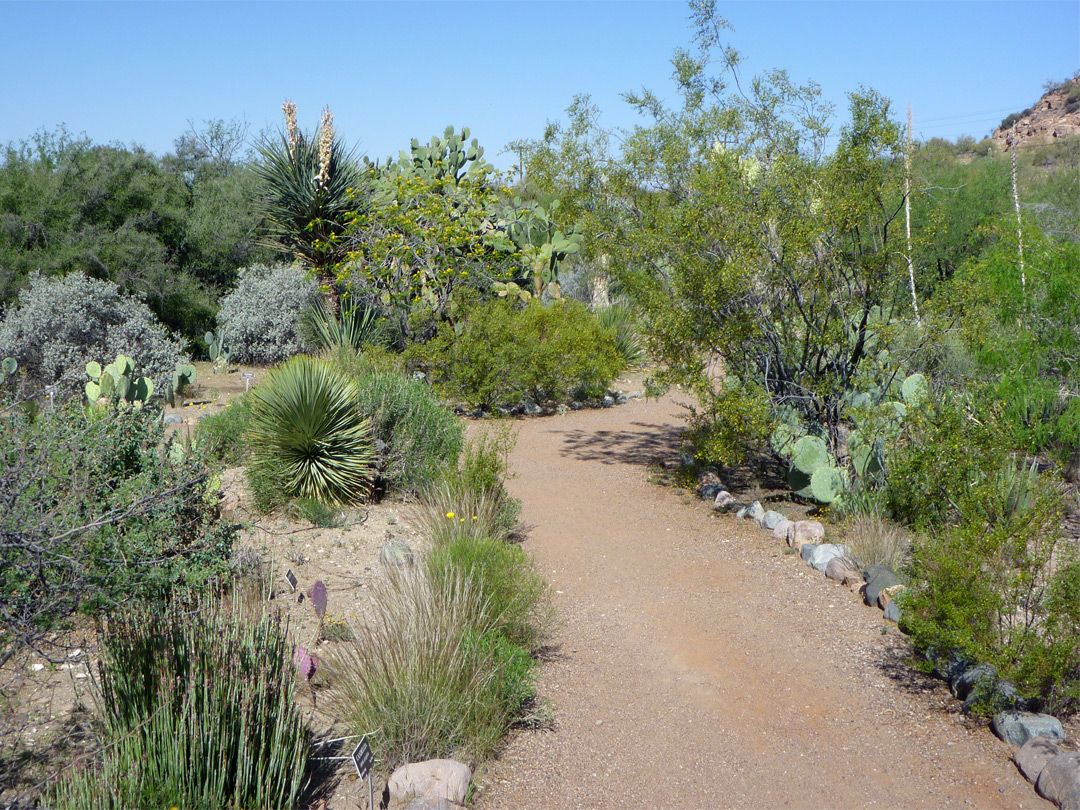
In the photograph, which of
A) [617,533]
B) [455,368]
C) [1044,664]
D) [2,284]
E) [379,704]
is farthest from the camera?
[2,284]

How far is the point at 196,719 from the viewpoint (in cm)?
335

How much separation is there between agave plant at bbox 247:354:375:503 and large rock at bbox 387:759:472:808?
14.4 ft

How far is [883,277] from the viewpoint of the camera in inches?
336

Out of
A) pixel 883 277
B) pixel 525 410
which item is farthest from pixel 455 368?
pixel 883 277

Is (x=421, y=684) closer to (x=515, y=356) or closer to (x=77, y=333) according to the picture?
(x=515, y=356)

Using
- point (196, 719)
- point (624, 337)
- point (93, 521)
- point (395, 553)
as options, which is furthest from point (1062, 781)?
point (624, 337)

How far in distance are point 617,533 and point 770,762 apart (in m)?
4.06

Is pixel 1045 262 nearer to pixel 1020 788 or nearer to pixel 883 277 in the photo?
pixel 883 277

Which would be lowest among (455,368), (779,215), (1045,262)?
(455,368)

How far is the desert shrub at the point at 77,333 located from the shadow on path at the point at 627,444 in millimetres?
7150

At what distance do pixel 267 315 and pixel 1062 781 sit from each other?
16089mm

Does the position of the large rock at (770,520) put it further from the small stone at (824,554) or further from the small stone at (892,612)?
the small stone at (892,612)

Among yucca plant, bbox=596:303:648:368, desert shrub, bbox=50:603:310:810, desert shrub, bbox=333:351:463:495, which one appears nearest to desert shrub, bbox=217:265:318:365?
yucca plant, bbox=596:303:648:368

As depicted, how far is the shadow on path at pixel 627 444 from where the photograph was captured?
1162 cm
